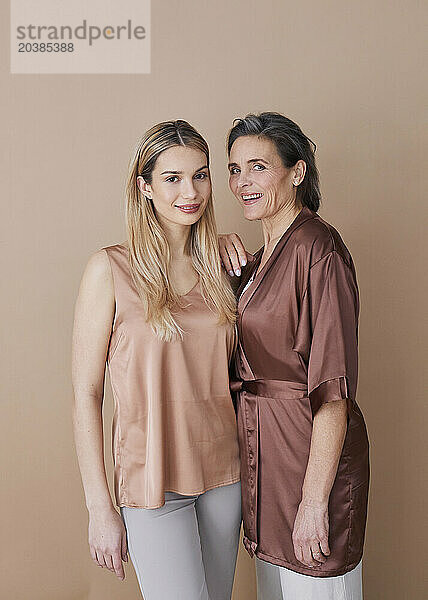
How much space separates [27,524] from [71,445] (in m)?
0.31

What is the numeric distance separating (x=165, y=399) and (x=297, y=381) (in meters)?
0.31

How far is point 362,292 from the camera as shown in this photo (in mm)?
2576

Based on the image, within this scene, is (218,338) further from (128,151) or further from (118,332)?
(128,151)

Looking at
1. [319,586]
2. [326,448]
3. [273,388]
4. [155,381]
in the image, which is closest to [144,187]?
[155,381]

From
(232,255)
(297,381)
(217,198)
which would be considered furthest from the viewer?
(217,198)

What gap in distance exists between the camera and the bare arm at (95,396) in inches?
68.7

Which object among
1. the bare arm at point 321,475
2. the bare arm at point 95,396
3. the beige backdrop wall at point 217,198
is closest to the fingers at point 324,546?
the bare arm at point 321,475

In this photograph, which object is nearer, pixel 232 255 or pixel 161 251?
pixel 161 251

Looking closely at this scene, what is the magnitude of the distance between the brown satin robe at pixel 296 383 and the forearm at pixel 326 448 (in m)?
0.03

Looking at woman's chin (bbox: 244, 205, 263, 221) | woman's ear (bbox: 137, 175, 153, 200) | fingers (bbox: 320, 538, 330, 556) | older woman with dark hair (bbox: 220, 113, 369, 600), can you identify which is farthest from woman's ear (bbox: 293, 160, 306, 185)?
fingers (bbox: 320, 538, 330, 556)

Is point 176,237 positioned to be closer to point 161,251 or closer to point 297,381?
point 161,251

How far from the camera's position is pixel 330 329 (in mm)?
1635

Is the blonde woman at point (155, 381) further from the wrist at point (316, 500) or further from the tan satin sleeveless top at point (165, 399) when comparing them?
the wrist at point (316, 500)

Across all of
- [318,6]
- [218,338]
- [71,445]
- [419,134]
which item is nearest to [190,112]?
[318,6]
